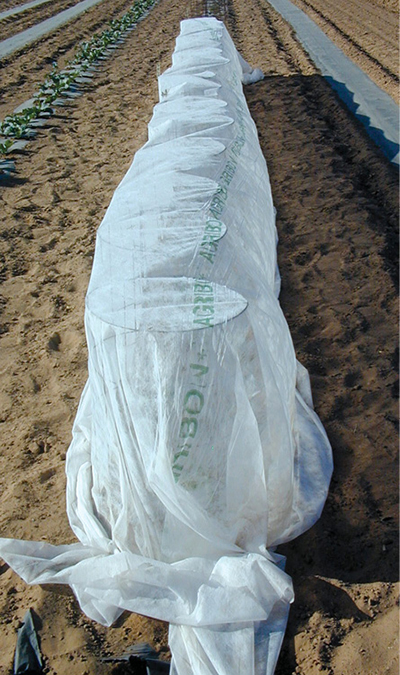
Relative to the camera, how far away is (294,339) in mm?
4375

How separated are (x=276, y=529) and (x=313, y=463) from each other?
1.63 feet

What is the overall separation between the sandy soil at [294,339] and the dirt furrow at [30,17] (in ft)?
22.3

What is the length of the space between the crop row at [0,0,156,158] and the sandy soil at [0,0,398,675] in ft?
0.98

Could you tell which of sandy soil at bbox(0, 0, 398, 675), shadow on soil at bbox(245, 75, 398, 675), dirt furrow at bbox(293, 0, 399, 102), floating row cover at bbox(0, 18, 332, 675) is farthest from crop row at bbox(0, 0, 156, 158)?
floating row cover at bbox(0, 18, 332, 675)

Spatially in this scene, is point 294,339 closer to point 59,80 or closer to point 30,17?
point 59,80

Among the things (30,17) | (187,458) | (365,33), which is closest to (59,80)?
(365,33)

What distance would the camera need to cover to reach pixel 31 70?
1165 cm

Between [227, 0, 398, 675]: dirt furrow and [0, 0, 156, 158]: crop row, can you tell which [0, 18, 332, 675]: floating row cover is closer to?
[227, 0, 398, 675]: dirt furrow

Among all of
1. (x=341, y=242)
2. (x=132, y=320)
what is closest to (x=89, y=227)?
(x=341, y=242)

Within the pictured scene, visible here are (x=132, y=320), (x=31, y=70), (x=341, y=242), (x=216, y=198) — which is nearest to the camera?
(x=132, y=320)

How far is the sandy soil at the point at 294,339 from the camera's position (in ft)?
8.71

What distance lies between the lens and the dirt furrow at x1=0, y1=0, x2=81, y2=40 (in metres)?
15.3

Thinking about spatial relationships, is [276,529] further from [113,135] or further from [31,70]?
[31,70]

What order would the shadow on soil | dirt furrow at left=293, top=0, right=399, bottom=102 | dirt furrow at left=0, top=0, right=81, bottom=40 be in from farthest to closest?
dirt furrow at left=0, top=0, right=81, bottom=40
dirt furrow at left=293, top=0, right=399, bottom=102
the shadow on soil
